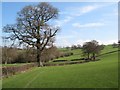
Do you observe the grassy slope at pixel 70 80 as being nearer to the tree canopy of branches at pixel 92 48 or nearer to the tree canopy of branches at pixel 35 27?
the tree canopy of branches at pixel 35 27

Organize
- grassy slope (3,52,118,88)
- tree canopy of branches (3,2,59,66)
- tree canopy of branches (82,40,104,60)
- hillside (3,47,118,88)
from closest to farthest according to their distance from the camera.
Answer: hillside (3,47,118,88) → grassy slope (3,52,118,88) → tree canopy of branches (3,2,59,66) → tree canopy of branches (82,40,104,60)

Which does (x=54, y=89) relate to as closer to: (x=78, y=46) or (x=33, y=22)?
(x=33, y=22)

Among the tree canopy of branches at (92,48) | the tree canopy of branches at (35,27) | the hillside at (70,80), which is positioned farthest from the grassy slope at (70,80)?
the tree canopy of branches at (92,48)

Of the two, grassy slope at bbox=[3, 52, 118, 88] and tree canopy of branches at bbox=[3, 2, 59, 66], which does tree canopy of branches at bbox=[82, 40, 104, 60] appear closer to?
tree canopy of branches at bbox=[3, 2, 59, 66]

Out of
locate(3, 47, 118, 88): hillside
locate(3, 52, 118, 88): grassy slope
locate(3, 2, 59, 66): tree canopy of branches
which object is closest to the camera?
locate(3, 47, 118, 88): hillside

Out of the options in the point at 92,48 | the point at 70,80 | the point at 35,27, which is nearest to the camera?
the point at 70,80

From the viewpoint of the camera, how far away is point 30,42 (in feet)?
196

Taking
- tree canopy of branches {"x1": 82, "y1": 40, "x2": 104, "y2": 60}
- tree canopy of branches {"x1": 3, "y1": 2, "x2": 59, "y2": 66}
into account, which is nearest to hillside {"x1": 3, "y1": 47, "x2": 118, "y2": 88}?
tree canopy of branches {"x1": 3, "y1": 2, "x2": 59, "y2": 66}

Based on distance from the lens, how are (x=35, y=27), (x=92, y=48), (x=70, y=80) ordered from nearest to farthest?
(x=70, y=80)
(x=35, y=27)
(x=92, y=48)

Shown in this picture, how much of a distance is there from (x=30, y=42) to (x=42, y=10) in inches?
302

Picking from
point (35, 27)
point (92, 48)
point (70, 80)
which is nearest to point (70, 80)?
point (70, 80)

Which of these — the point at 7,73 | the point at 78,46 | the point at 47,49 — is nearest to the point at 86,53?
the point at 47,49

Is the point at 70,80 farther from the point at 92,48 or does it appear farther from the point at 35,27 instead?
the point at 92,48

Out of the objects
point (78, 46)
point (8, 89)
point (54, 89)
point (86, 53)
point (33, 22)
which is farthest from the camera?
point (78, 46)
